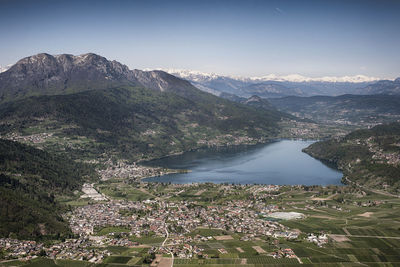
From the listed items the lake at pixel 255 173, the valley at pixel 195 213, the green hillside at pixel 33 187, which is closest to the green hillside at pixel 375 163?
the valley at pixel 195 213

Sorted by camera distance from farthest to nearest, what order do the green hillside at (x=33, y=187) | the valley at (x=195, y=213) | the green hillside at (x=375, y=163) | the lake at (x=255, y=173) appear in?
1. the lake at (x=255, y=173)
2. the green hillside at (x=375, y=163)
3. the green hillside at (x=33, y=187)
4. the valley at (x=195, y=213)

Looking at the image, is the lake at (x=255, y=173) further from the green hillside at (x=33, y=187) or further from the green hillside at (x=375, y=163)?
the green hillside at (x=33, y=187)

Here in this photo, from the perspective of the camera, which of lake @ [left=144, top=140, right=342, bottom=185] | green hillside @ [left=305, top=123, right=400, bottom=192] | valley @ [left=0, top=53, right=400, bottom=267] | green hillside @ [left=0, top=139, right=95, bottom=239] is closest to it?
valley @ [left=0, top=53, right=400, bottom=267]

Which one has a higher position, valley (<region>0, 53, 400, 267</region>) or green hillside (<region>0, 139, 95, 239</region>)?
green hillside (<region>0, 139, 95, 239</region>)

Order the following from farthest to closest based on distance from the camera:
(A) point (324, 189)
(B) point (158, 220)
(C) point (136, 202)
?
(A) point (324, 189)
(C) point (136, 202)
(B) point (158, 220)

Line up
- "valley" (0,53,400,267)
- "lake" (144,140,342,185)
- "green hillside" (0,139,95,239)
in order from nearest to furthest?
"valley" (0,53,400,267)
"green hillside" (0,139,95,239)
"lake" (144,140,342,185)

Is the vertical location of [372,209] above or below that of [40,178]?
below

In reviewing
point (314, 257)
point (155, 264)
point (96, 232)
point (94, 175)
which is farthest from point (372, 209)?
point (94, 175)

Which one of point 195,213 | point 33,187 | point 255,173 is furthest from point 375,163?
point 33,187

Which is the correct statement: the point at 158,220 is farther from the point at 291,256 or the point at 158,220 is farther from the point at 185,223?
the point at 291,256

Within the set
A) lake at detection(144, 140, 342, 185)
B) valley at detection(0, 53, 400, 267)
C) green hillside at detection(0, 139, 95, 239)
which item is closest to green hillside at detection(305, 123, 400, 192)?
valley at detection(0, 53, 400, 267)

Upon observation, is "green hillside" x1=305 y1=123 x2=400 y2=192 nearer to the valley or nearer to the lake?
the valley
